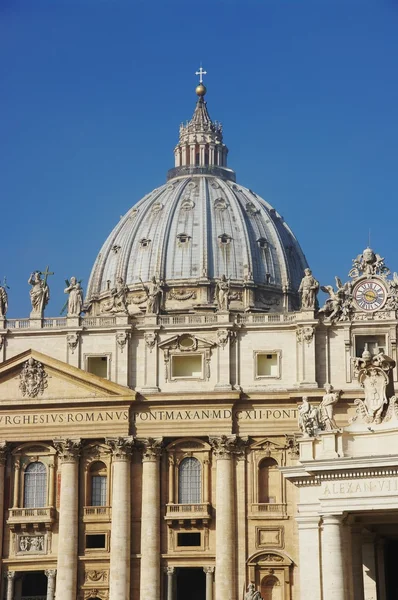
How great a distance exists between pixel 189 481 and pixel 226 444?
11.8ft

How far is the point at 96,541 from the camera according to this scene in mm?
82938

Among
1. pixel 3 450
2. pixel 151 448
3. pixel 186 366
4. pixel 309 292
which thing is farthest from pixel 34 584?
pixel 309 292

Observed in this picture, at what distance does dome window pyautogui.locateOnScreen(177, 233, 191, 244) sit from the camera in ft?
445

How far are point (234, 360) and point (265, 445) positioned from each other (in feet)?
18.7

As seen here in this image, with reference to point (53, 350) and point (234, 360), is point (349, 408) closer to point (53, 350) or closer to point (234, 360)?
point (234, 360)

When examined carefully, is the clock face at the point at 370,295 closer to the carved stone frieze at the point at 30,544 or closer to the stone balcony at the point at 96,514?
the stone balcony at the point at 96,514

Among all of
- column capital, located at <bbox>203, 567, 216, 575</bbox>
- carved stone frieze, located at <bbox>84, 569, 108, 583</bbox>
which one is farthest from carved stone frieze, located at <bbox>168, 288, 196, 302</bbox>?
column capital, located at <bbox>203, 567, 216, 575</bbox>

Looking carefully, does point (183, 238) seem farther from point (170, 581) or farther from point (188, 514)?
point (170, 581)

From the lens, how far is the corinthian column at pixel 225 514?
262ft

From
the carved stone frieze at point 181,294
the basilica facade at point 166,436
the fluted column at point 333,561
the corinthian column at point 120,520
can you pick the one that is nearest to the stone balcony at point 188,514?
the basilica facade at point 166,436

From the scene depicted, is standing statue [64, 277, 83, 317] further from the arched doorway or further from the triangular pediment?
the arched doorway

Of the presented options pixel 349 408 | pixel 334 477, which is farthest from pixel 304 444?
pixel 349 408

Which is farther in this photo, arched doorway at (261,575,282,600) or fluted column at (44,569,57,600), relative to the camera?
fluted column at (44,569,57,600)

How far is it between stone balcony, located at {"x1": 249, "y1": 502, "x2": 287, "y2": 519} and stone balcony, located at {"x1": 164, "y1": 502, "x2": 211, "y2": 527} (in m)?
2.70
